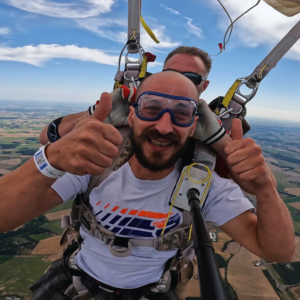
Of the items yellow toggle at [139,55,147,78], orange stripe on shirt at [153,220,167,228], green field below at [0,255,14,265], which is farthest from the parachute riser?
green field below at [0,255,14,265]

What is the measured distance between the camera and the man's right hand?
888 millimetres

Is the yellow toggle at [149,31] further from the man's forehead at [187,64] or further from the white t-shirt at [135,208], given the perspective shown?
the white t-shirt at [135,208]

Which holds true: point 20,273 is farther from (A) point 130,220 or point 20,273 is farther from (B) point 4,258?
(A) point 130,220

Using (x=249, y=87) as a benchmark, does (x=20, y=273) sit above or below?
below

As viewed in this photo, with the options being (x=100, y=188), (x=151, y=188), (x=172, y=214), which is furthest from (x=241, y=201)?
(x=100, y=188)

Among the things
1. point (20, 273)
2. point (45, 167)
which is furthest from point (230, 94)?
point (20, 273)

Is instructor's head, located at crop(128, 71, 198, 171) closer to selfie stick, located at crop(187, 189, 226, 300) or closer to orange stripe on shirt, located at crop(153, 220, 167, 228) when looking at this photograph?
orange stripe on shirt, located at crop(153, 220, 167, 228)

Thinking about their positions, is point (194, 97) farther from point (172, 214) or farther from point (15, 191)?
point (15, 191)

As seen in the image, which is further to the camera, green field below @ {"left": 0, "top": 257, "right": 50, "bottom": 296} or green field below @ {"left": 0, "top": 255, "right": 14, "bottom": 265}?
green field below @ {"left": 0, "top": 255, "right": 14, "bottom": 265}

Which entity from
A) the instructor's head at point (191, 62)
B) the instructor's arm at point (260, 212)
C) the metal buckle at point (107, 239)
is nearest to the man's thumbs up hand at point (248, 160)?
the instructor's arm at point (260, 212)

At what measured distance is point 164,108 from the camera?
1418 mm

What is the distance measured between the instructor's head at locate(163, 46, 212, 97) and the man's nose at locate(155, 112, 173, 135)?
1231mm

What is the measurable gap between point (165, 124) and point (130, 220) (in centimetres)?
73

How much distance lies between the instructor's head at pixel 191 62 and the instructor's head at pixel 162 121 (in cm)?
106
